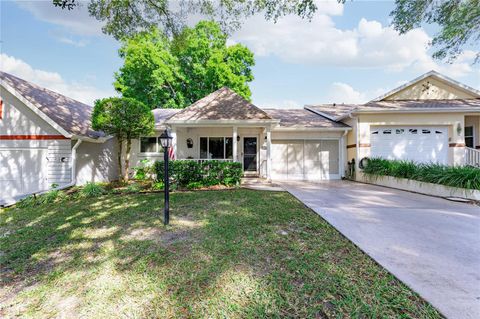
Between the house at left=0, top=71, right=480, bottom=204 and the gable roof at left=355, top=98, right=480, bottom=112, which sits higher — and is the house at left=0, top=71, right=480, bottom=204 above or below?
below

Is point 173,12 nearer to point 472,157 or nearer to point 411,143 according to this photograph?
point 411,143

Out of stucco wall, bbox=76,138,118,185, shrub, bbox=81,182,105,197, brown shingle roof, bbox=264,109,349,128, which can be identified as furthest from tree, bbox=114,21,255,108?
shrub, bbox=81,182,105,197

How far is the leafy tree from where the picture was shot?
7188 millimetres

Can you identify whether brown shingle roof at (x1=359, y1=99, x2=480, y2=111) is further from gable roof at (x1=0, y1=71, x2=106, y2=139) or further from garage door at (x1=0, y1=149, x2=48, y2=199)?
garage door at (x1=0, y1=149, x2=48, y2=199)

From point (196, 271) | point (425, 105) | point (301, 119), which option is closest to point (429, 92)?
point (425, 105)

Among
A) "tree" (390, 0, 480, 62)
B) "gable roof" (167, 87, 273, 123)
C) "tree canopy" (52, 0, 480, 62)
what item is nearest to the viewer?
"tree canopy" (52, 0, 480, 62)

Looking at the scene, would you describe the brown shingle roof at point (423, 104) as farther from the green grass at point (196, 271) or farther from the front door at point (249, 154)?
the green grass at point (196, 271)

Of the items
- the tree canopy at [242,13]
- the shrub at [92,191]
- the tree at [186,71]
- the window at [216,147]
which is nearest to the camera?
the tree canopy at [242,13]

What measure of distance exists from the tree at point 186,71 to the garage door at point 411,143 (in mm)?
15865

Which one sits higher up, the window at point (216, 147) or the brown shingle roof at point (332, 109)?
the brown shingle roof at point (332, 109)

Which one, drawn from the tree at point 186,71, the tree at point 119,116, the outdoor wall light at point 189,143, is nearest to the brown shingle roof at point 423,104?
the outdoor wall light at point 189,143

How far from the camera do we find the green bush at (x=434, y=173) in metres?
7.07

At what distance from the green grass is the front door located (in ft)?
23.9

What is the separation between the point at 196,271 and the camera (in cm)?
309
